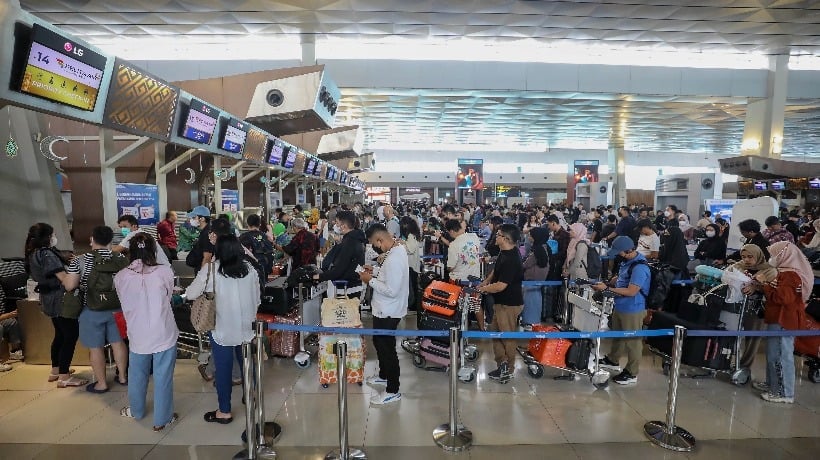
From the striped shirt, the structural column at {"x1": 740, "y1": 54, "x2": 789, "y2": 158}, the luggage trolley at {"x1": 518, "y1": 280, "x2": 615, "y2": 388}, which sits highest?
the structural column at {"x1": 740, "y1": 54, "x2": 789, "y2": 158}

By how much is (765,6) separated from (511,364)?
12.4 meters

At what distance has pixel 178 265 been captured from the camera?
720 cm

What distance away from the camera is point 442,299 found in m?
4.95

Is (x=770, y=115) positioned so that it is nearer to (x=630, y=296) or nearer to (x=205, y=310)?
(x=630, y=296)

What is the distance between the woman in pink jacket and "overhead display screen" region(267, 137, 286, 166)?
320 inches

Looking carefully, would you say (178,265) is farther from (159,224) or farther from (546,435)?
(546,435)

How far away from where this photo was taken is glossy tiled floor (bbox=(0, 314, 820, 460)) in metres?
3.56

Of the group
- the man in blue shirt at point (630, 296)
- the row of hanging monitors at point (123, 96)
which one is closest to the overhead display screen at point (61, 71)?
the row of hanging monitors at point (123, 96)

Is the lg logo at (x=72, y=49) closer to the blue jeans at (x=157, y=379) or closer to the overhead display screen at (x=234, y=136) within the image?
the blue jeans at (x=157, y=379)

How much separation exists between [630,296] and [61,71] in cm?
620

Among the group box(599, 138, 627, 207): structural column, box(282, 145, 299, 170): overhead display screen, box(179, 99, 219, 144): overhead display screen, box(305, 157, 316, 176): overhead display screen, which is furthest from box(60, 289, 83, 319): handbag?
box(599, 138, 627, 207): structural column

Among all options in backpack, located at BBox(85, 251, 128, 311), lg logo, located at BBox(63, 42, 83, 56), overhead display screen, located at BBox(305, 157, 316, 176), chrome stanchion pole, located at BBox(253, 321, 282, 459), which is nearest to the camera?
chrome stanchion pole, located at BBox(253, 321, 282, 459)

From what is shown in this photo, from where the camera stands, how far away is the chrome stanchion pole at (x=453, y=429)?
11.6 ft

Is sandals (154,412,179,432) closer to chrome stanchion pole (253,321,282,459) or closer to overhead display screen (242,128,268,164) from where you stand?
chrome stanchion pole (253,321,282,459)
